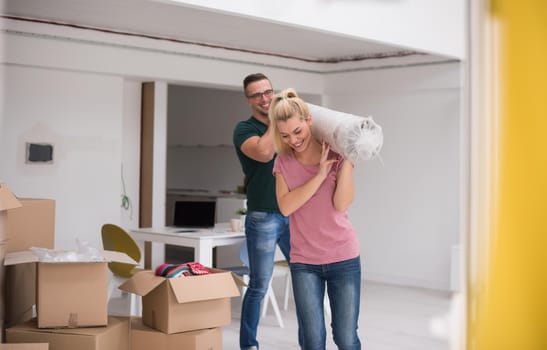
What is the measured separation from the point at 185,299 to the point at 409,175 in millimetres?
4807

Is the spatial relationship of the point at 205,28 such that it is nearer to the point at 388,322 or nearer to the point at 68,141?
the point at 68,141

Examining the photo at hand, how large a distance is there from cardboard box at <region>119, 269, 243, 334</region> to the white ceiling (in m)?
2.37

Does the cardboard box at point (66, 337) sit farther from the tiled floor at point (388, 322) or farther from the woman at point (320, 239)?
the tiled floor at point (388, 322)

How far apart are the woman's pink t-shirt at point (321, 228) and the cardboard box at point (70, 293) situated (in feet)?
3.11

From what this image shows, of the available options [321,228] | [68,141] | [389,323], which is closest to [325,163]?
[321,228]

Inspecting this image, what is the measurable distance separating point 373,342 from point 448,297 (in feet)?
7.42

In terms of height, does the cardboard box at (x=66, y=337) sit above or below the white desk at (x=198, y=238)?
below

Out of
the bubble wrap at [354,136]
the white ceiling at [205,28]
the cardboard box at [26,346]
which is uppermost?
the white ceiling at [205,28]

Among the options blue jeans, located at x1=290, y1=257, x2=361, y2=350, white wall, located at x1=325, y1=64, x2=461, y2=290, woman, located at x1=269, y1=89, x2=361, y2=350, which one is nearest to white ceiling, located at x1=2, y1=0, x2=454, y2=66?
white wall, located at x1=325, y1=64, x2=461, y2=290

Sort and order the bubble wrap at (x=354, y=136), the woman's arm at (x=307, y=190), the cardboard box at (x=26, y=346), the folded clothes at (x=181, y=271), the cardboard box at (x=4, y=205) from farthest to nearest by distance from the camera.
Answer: the folded clothes at (x=181, y=271) → the cardboard box at (x=4, y=205) → the cardboard box at (x=26, y=346) → the woman's arm at (x=307, y=190) → the bubble wrap at (x=354, y=136)

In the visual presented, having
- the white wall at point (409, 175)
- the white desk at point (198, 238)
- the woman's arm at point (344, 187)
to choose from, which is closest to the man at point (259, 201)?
the woman's arm at point (344, 187)

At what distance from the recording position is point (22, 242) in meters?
3.41

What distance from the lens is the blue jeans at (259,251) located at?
3.79 metres

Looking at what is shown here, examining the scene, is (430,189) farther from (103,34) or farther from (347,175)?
(347,175)
